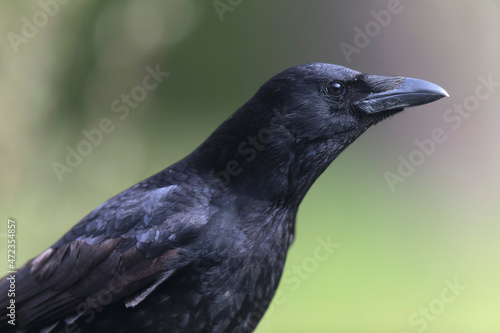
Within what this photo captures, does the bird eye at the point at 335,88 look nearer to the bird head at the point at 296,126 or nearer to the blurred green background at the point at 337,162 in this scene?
the bird head at the point at 296,126

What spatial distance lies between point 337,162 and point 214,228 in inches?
216

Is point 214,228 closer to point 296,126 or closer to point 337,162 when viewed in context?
point 296,126

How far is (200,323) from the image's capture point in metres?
2.98

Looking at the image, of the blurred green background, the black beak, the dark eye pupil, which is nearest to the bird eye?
the dark eye pupil

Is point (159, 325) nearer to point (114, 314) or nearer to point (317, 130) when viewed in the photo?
point (114, 314)

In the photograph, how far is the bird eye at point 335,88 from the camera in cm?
333

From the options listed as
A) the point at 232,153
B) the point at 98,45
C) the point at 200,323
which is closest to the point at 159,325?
the point at 200,323

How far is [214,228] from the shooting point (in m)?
3.05

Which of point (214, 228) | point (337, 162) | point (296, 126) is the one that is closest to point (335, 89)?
point (296, 126)

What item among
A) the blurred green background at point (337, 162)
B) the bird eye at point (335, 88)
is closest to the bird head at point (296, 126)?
the bird eye at point (335, 88)

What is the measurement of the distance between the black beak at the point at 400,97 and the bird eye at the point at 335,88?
0.34ft

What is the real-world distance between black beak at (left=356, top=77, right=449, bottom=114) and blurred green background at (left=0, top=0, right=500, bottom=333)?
7.01 feet

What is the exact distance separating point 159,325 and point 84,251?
1.76ft

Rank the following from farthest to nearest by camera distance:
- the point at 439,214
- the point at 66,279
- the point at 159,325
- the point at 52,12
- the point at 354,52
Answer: the point at 354,52 < the point at 439,214 < the point at 52,12 < the point at 66,279 < the point at 159,325
